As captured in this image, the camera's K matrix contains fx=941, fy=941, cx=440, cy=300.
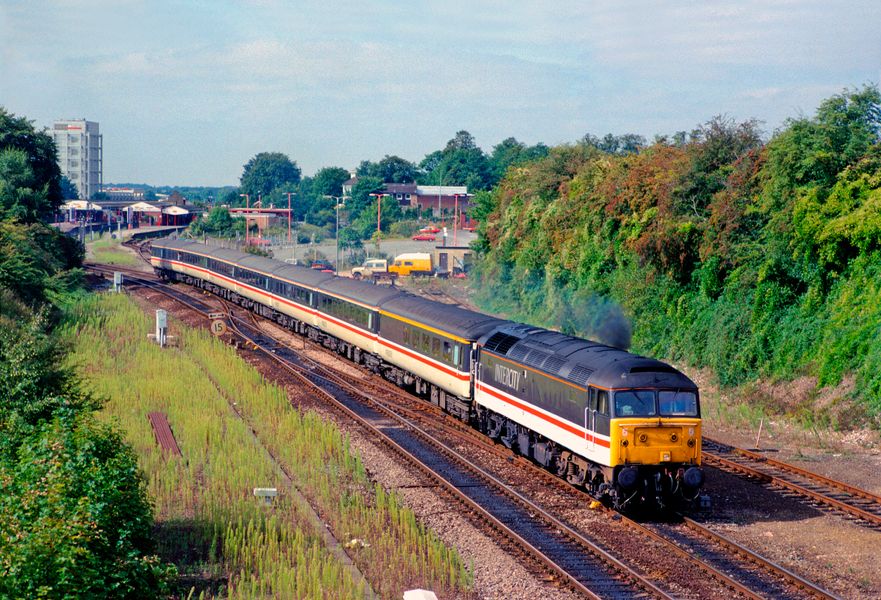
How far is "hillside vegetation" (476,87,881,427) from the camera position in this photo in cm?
2867

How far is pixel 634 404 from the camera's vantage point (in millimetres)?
18125

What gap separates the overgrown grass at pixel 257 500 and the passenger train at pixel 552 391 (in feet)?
12.6

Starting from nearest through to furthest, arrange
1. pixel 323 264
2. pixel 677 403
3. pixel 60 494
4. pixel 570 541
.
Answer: pixel 60 494 < pixel 570 541 < pixel 677 403 < pixel 323 264

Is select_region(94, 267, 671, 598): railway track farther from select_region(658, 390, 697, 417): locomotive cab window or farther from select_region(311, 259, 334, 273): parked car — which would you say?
select_region(311, 259, 334, 273): parked car

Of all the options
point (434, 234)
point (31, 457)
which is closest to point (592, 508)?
point (31, 457)

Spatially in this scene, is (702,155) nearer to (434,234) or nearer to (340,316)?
(340,316)

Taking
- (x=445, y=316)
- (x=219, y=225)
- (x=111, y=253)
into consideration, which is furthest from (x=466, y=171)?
(x=445, y=316)

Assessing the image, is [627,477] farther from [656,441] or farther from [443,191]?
[443,191]

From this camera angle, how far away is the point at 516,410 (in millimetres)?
22453

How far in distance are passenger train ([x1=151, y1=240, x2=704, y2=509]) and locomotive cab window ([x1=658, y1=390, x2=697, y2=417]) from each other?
0.06 ft

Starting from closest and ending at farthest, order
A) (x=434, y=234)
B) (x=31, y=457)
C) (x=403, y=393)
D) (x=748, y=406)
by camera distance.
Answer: (x=31, y=457) → (x=748, y=406) → (x=403, y=393) → (x=434, y=234)

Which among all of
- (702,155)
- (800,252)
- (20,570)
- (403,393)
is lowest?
(403,393)

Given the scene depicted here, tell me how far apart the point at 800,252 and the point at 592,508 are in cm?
1598

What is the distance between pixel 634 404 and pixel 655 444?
871mm
